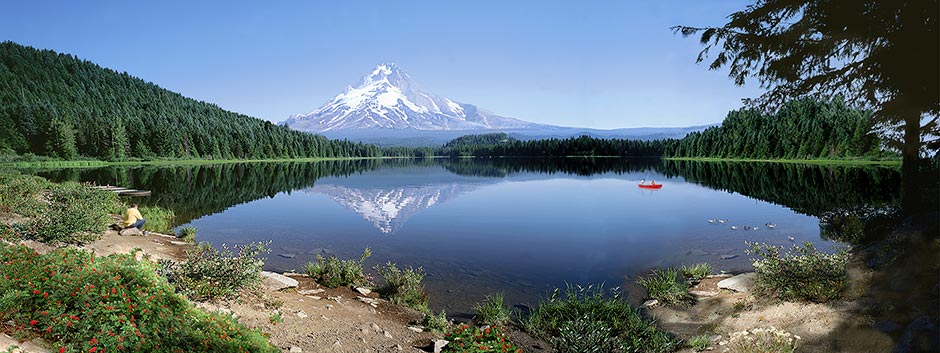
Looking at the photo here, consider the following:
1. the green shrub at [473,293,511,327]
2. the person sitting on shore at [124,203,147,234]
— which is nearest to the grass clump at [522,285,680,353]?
the green shrub at [473,293,511,327]

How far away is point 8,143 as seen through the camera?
106 m

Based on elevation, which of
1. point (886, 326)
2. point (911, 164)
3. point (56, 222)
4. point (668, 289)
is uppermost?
point (911, 164)

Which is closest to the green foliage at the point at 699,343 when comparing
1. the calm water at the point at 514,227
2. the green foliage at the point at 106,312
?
the calm water at the point at 514,227

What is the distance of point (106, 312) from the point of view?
792 cm

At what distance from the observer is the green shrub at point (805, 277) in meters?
11.5

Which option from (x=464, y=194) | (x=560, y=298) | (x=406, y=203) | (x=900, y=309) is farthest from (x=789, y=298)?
(x=464, y=194)

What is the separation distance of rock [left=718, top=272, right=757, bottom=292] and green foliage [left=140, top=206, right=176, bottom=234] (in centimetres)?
2501

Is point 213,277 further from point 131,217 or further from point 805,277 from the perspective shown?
point 805,277

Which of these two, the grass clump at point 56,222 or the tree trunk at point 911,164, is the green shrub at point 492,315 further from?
the tree trunk at point 911,164

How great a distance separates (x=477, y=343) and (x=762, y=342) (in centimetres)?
556

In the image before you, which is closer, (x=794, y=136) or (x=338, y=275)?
(x=338, y=275)

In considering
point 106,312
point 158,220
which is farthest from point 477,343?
point 158,220

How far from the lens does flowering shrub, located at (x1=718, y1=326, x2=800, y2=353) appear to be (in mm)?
8828

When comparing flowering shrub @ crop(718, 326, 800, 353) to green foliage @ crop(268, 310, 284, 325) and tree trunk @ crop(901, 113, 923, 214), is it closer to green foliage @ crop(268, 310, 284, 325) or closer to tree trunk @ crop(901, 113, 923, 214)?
tree trunk @ crop(901, 113, 923, 214)
